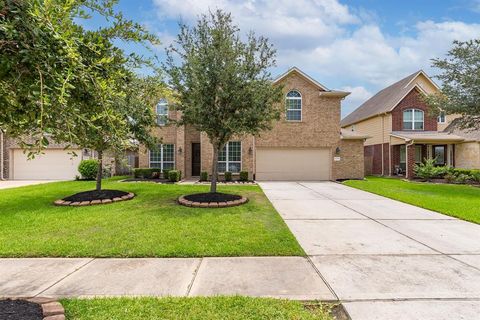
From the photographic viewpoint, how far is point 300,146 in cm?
1816

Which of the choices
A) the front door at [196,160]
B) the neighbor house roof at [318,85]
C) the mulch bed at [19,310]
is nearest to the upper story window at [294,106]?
the neighbor house roof at [318,85]

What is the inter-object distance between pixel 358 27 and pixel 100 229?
12.4m

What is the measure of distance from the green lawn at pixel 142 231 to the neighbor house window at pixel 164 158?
9405mm

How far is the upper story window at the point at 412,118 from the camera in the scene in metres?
21.7

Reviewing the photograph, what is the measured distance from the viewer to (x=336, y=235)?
6.10m

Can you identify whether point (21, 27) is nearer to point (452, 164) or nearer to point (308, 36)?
point (308, 36)

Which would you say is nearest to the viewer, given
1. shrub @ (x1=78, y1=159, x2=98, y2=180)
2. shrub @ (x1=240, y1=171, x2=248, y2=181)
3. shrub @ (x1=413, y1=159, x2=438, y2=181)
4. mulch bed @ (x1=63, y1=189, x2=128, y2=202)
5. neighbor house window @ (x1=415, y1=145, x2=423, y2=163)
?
mulch bed @ (x1=63, y1=189, x2=128, y2=202)

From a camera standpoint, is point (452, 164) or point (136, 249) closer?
point (136, 249)

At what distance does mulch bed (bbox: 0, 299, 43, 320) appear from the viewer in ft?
9.23

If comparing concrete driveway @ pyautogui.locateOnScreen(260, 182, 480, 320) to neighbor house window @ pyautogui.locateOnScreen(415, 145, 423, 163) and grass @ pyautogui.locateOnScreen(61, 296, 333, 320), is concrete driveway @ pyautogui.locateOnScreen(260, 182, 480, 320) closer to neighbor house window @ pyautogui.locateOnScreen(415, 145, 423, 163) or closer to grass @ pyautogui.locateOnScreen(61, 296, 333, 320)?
grass @ pyautogui.locateOnScreen(61, 296, 333, 320)

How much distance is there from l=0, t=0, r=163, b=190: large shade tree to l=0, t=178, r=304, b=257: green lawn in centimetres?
311

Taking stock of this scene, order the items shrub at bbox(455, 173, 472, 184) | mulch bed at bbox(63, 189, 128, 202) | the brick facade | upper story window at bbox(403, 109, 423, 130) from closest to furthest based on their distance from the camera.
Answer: mulch bed at bbox(63, 189, 128, 202)
shrub at bbox(455, 173, 472, 184)
the brick facade
upper story window at bbox(403, 109, 423, 130)

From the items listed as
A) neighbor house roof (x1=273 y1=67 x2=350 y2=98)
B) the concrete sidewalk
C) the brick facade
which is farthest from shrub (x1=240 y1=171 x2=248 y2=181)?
the concrete sidewalk

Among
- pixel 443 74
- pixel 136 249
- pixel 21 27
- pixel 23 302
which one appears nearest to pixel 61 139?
pixel 21 27
